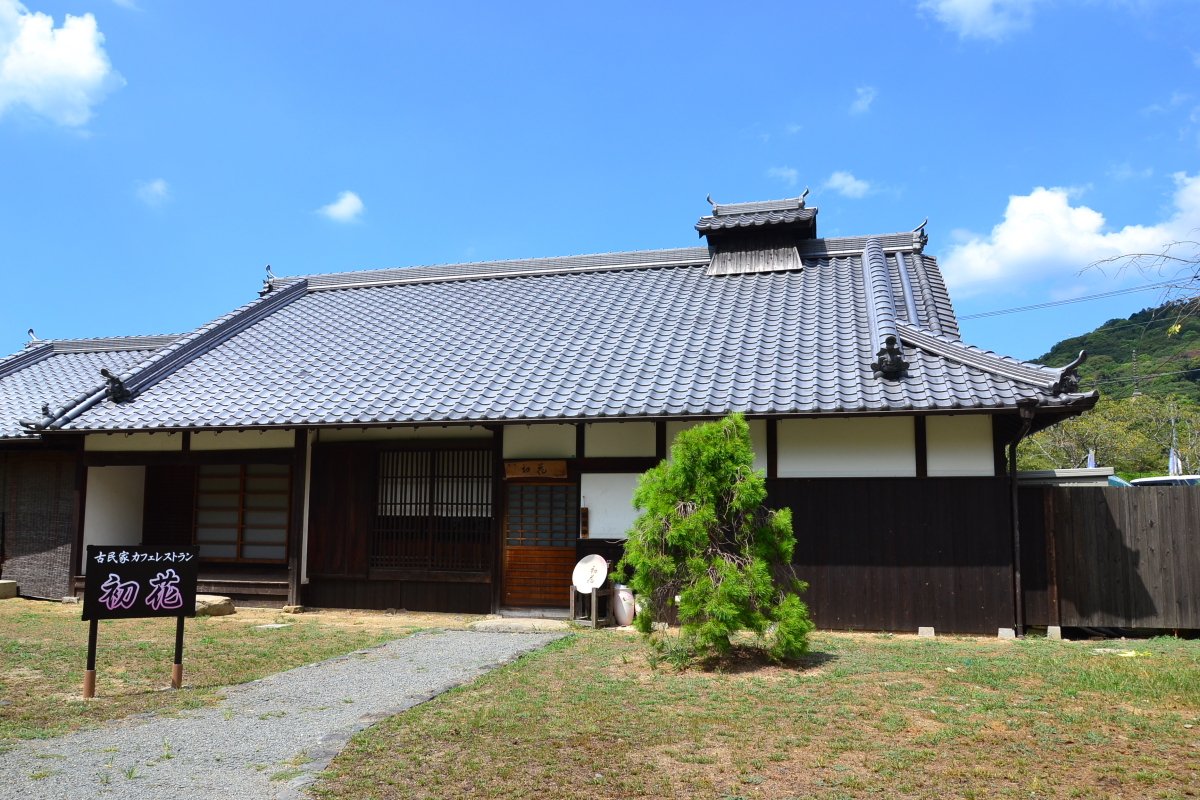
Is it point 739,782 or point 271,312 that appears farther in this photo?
point 271,312

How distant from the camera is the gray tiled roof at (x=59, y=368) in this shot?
635 inches

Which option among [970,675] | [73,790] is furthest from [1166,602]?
[73,790]

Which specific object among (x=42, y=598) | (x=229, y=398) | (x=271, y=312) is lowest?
(x=42, y=598)

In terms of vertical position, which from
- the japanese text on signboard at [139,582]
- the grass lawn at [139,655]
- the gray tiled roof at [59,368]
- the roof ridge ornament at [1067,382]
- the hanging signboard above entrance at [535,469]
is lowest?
the grass lawn at [139,655]

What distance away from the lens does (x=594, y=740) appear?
17.9 ft

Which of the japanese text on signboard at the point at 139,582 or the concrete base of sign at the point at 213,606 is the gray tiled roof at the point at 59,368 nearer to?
the concrete base of sign at the point at 213,606

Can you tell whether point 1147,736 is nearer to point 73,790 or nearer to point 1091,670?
point 1091,670

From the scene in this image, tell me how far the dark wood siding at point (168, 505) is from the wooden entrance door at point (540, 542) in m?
6.42

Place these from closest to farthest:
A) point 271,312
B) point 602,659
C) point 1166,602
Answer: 1. point 602,659
2. point 1166,602
3. point 271,312

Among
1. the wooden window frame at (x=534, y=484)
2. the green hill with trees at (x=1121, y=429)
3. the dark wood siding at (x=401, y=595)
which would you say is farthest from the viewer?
Result: the green hill with trees at (x=1121, y=429)

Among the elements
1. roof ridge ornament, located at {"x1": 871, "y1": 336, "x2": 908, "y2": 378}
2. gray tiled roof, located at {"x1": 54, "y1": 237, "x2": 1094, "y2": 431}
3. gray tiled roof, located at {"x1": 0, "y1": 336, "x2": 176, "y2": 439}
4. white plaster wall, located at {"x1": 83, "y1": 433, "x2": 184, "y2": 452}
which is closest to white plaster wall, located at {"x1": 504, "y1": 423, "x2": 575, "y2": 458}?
gray tiled roof, located at {"x1": 54, "y1": 237, "x2": 1094, "y2": 431}

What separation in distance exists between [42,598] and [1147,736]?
1523 cm

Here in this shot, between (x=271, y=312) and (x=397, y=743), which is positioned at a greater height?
(x=271, y=312)

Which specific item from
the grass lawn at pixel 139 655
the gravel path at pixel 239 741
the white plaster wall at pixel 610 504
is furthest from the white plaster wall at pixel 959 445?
the grass lawn at pixel 139 655
